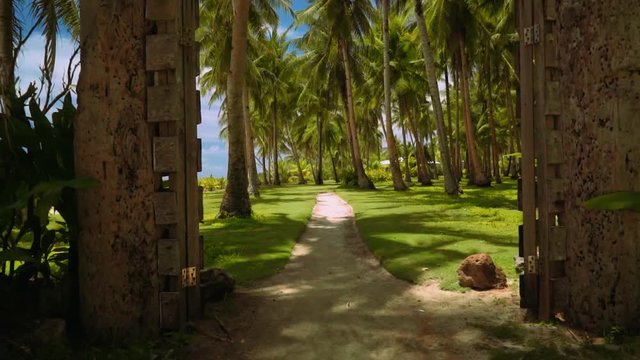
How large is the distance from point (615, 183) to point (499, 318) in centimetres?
167

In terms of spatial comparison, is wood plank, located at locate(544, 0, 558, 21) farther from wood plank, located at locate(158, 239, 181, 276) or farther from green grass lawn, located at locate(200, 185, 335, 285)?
green grass lawn, located at locate(200, 185, 335, 285)

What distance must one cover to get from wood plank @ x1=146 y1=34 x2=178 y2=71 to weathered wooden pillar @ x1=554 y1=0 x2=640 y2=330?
3.39 metres

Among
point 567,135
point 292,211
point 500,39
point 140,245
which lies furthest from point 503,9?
point 140,245

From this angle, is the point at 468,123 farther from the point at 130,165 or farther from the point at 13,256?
the point at 13,256

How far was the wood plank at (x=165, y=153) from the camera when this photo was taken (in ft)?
13.6

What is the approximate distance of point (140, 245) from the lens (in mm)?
4086

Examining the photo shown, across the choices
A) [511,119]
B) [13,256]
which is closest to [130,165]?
[13,256]

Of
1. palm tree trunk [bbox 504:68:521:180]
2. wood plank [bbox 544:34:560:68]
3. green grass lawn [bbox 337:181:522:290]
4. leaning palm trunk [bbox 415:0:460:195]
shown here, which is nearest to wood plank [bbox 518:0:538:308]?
wood plank [bbox 544:34:560:68]

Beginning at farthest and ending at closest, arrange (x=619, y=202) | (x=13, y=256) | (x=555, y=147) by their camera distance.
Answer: (x=555, y=147) → (x=13, y=256) → (x=619, y=202)

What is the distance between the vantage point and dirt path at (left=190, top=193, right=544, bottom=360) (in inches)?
163

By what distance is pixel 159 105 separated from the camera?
4.13 meters

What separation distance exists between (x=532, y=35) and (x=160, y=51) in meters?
3.31

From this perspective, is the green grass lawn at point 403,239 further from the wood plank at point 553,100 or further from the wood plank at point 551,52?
the wood plank at point 551,52

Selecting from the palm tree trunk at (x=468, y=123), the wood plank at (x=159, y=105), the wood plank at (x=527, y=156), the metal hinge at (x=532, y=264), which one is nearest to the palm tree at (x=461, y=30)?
the palm tree trunk at (x=468, y=123)
